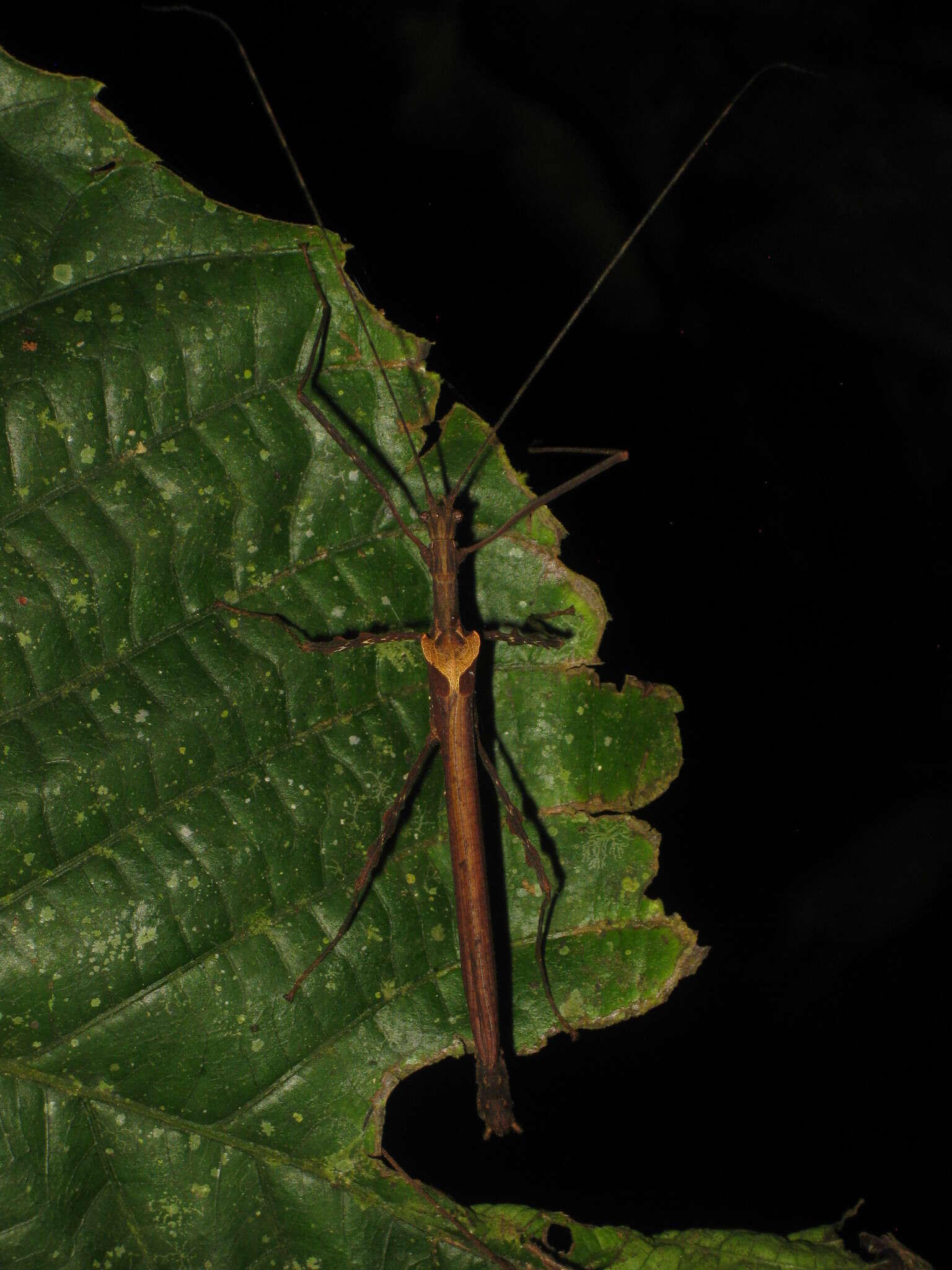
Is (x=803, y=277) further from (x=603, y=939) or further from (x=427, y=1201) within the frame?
(x=427, y=1201)

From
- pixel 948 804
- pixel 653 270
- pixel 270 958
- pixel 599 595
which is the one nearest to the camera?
pixel 270 958

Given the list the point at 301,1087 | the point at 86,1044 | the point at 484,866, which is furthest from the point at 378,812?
the point at 86,1044

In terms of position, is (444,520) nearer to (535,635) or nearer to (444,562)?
(444,562)

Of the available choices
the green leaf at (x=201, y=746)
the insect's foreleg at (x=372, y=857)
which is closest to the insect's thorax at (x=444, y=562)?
the green leaf at (x=201, y=746)

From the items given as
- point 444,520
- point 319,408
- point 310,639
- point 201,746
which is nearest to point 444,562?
point 444,520

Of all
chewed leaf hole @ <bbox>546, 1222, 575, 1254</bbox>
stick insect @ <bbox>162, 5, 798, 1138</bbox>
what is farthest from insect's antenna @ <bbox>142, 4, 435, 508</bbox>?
chewed leaf hole @ <bbox>546, 1222, 575, 1254</bbox>

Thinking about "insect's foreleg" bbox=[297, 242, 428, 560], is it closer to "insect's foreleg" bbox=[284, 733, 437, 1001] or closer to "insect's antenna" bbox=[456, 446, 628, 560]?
"insect's antenna" bbox=[456, 446, 628, 560]
